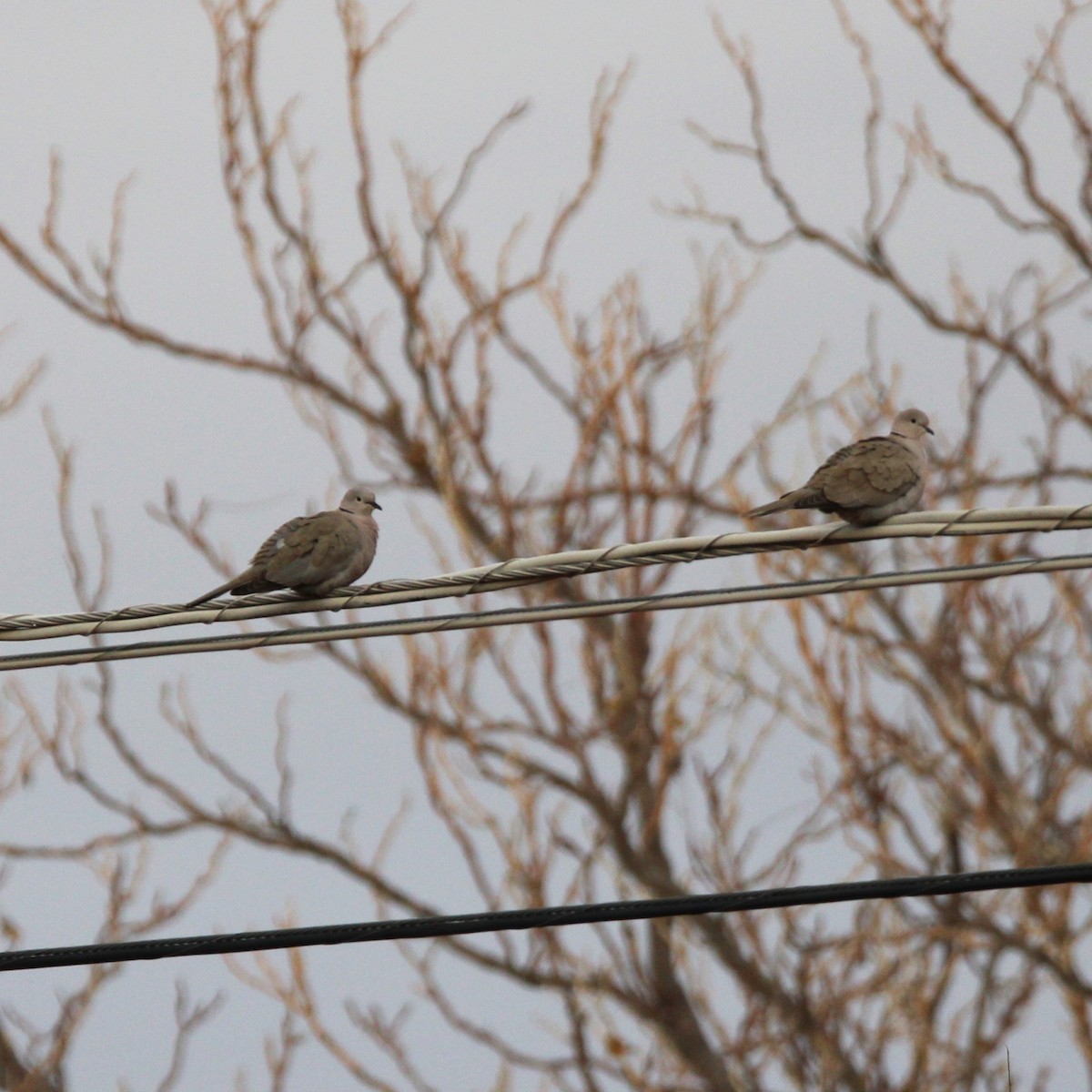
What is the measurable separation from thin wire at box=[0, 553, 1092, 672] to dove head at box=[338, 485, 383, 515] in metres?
1.96

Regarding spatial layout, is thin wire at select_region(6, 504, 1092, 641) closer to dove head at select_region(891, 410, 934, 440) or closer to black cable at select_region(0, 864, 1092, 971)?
black cable at select_region(0, 864, 1092, 971)

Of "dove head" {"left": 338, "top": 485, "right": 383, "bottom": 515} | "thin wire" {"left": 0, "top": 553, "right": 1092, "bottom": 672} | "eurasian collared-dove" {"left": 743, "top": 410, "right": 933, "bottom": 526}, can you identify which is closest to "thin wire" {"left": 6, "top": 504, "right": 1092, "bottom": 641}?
"thin wire" {"left": 0, "top": 553, "right": 1092, "bottom": 672}

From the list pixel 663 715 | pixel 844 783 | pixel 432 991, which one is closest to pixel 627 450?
pixel 663 715

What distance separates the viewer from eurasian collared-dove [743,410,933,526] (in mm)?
5203

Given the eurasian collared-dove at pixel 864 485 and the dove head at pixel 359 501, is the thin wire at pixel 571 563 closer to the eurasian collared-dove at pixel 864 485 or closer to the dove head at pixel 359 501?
the eurasian collared-dove at pixel 864 485

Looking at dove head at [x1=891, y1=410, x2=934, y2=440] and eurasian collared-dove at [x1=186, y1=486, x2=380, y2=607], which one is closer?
eurasian collared-dove at [x1=186, y1=486, x2=380, y2=607]

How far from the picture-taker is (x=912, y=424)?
6.61 meters

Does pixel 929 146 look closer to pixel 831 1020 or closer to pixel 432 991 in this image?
pixel 831 1020

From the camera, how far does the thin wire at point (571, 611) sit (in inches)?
154

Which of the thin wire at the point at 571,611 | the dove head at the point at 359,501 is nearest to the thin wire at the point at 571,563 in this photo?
the thin wire at the point at 571,611

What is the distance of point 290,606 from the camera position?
465 cm

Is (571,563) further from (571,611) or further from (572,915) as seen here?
(572,915)

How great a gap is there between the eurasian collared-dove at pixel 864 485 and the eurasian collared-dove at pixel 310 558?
1293mm

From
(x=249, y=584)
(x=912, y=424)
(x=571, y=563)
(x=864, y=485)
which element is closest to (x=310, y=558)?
(x=249, y=584)
